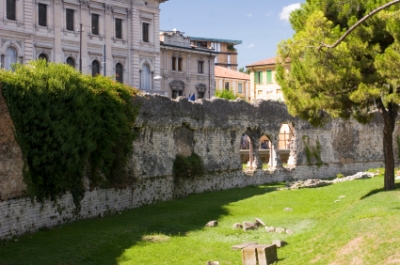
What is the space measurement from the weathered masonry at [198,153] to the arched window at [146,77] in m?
20.5

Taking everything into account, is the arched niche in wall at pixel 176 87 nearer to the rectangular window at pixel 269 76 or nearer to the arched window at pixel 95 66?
the rectangular window at pixel 269 76

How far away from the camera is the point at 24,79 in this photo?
14.3m

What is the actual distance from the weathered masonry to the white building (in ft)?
57.1

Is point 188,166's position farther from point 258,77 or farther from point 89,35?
point 258,77

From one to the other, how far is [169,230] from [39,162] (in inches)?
141

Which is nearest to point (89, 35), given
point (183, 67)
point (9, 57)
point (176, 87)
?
point (9, 57)

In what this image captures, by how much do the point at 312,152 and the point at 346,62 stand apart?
13.6 meters

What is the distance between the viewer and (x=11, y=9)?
1528 inches

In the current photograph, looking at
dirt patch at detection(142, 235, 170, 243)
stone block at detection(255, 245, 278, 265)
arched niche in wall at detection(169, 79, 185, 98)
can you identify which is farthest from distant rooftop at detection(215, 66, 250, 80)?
stone block at detection(255, 245, 278, 265)

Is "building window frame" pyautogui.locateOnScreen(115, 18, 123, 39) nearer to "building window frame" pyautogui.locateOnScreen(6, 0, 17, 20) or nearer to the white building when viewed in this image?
the white building

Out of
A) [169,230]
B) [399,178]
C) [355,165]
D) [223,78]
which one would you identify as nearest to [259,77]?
[223,78]

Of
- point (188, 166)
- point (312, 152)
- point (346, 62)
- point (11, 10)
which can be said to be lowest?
point (188, 166)

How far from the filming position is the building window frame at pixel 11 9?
38.6 metres

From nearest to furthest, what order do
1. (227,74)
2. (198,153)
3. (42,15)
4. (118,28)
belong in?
(198,153), (42,15), (118,28), (227,74)
